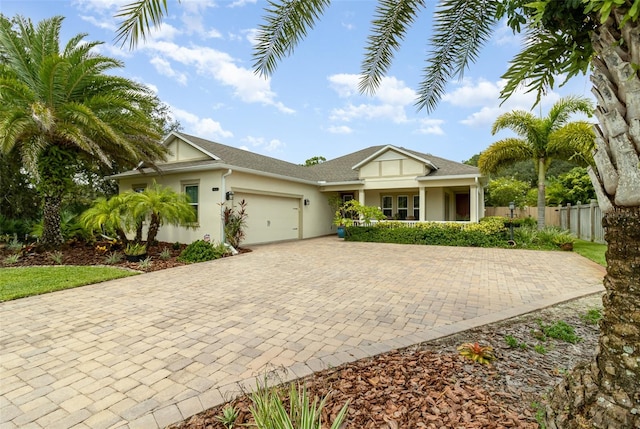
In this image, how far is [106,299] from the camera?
18.0 ft

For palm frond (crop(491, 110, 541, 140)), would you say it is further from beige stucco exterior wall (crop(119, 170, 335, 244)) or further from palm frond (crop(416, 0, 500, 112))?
palm frond (crop(416, 0, 500, 112))

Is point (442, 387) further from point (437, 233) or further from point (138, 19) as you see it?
point (437, 233)

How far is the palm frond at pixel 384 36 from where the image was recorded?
382 cm

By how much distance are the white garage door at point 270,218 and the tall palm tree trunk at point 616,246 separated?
11.8 m

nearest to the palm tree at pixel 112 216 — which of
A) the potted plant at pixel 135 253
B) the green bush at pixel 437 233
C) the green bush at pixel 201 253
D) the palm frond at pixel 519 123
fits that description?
the potted plant at pixel 135 253

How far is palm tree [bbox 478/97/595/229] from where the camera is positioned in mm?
12484

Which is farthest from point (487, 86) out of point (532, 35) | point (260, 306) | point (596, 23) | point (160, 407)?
point (160, 407)

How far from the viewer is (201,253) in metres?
9.73

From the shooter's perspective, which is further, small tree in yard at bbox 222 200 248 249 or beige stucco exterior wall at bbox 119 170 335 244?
beige stucco exterior wall at bbox 119 170 335 244

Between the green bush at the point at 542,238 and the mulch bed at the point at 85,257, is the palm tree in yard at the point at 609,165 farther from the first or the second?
the green bush at the point at 542,238

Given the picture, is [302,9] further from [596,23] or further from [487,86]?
[487,86]

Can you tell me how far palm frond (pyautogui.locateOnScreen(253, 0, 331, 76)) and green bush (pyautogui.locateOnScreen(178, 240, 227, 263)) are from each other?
23.4 feet

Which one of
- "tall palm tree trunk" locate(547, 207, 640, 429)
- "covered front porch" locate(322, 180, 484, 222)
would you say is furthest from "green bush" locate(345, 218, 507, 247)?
"tall palm tree trunk" locate(547, 207, 640, 429)

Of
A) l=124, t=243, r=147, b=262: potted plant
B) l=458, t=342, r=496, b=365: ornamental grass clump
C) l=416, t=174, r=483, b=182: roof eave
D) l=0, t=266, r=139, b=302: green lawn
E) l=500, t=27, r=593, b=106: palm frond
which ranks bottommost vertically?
l=458, t=342, r=496, b=365: ornamental grass clump
